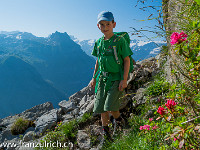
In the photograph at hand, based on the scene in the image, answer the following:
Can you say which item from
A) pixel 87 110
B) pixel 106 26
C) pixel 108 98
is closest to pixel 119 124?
pixel 108 98

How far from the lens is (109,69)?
138 inches

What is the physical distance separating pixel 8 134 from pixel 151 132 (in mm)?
8331

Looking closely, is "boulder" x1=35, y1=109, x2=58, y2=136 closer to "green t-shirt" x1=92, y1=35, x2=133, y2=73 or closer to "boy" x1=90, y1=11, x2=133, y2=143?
"boy" x1=90, y1=11, x2=133, y2=143

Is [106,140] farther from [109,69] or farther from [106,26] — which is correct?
[106,26]

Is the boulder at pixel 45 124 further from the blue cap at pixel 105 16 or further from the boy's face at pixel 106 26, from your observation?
the blue cap at pixel 105 16

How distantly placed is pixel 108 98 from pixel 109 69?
25.3 inches

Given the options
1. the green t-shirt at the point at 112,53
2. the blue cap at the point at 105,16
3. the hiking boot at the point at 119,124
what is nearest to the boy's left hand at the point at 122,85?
the green t-shirt at the point at 112,53

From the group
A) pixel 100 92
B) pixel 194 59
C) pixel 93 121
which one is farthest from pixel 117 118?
pixel 194 59

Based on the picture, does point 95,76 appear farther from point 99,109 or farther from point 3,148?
point 3,148

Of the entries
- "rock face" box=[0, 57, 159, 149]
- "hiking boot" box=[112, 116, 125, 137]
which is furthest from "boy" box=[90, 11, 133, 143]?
"rock face" box=[0, 57, 159, 149]

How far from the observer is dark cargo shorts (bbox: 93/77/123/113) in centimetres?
341

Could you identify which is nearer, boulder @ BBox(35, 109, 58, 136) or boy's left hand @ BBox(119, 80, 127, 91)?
boy's left hand @ BBox(119, 80, 127, 91)

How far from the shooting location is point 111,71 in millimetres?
3537

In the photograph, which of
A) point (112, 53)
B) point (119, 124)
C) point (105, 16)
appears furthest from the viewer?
point (119, 124)
